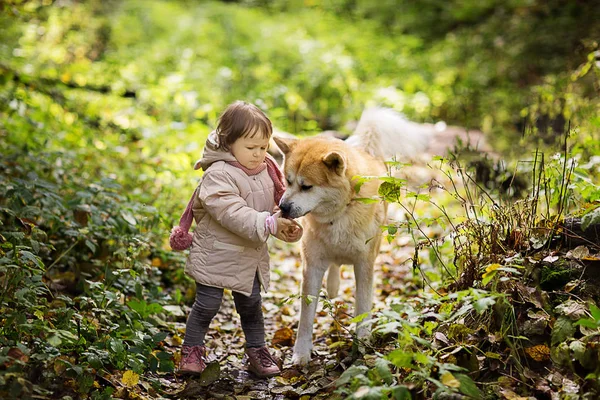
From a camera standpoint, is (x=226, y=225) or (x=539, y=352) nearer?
(x=539, y=352)

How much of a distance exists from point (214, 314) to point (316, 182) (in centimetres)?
102

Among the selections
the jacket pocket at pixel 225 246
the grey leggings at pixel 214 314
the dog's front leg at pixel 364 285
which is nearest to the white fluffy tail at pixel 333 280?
the dog's front leg at pixel 364 285

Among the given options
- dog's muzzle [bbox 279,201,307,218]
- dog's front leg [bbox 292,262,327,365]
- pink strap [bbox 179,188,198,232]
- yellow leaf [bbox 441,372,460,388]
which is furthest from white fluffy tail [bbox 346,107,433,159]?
yellow leaf [bbox 441,372,460,388]

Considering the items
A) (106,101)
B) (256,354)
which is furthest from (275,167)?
(106,101)

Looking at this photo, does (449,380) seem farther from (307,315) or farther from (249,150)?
(249,150)

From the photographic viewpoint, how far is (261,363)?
12.6 ft

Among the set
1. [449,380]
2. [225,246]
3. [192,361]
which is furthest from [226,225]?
[449,380]

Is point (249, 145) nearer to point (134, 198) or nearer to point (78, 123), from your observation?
point (134, 198)

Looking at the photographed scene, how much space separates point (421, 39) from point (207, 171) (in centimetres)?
1290

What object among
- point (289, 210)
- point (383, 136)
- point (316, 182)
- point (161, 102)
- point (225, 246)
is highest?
point (161, 102)

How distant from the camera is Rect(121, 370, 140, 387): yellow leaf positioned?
326 centimetres

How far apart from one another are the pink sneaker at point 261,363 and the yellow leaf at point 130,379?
812 millimetres

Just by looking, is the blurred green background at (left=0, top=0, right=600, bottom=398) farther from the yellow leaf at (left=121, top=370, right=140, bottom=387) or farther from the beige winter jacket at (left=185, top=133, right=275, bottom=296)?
the beige winter jacket at (left=185, top=133, right=275, bottom=296)

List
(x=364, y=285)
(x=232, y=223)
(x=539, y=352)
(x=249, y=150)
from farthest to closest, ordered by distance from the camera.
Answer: (x=364, y=285)
(x=249, y=150)
(x=232, y=223)
(x=539, y=352)
